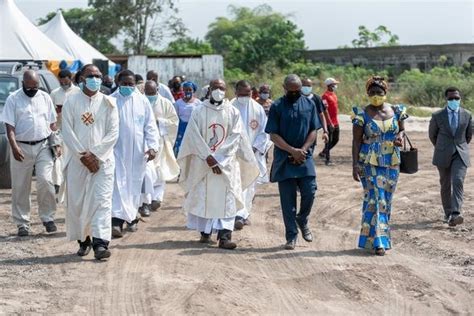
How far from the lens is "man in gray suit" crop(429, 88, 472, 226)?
38.2ft

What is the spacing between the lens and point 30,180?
10.8m

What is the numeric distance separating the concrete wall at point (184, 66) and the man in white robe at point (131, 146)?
24.6 m

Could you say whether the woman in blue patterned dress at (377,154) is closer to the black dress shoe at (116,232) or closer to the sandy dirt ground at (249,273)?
the sandy dirt ground at (249,273)

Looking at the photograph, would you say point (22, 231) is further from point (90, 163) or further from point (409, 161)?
point (409, 161)

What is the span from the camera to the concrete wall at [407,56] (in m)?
44.8

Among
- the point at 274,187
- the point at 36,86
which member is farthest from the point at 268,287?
the point at 274,187

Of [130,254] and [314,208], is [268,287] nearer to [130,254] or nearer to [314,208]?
[130,254]

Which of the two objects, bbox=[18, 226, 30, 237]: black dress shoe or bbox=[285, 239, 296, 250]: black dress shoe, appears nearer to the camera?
bbox=[285, 239, 296, 250]: black dress shoe

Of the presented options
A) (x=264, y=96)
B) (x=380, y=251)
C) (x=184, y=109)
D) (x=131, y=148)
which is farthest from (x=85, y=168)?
(x=184, y=109)

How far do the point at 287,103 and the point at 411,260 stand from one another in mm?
2145

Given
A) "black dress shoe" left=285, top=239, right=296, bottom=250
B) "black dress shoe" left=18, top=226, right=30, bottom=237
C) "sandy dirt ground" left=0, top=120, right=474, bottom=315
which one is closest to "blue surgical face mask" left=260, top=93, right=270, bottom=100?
"sandy dirt ground" left=0, top=120, right=474, bottom=315

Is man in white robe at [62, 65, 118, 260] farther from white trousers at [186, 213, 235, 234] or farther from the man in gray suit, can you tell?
the man in gray suit

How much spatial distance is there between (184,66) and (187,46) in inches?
768

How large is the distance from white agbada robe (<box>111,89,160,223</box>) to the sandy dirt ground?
45cm
